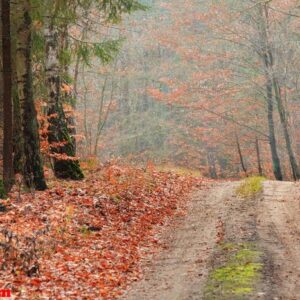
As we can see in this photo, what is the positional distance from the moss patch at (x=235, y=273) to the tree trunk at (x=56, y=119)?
767cm

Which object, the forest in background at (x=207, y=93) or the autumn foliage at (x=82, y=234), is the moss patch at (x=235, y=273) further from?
the forest in background at (x=207, y=93)

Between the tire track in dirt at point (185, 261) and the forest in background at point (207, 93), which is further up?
the forest in background at point (207, 93)

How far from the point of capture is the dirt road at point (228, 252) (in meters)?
8.08

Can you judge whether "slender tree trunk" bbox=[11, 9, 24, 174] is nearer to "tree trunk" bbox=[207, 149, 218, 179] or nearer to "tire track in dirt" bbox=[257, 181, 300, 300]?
"tire track in dirt" bbox=[257, 181, 300, 300]

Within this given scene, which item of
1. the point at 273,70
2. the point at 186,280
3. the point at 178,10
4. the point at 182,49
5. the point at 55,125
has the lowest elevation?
the point at 186,280

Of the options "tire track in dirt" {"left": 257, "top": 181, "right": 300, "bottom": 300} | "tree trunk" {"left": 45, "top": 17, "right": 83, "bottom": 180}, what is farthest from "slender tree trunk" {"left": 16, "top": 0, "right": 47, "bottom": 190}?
"tire track in dirt" {"left": 257, "top": 181, "right": 300, "bottom": 300}

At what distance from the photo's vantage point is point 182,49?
33.5m

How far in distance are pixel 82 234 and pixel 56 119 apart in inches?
247

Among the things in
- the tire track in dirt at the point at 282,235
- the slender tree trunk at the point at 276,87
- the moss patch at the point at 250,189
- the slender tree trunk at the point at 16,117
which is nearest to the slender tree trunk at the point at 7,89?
the slender tree trunk at the point at 16,117

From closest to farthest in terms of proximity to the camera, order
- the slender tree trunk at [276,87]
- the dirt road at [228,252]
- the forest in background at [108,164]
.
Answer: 1. the dirt road at [228,252]
2. the forest in background at [108,164]
3. the slender tree trunk at [276,87]

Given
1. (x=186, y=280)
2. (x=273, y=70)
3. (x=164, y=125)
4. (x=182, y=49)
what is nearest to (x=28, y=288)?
(x=186, y=280)

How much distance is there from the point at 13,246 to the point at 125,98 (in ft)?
112

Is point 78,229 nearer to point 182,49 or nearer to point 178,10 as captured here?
point 182,49

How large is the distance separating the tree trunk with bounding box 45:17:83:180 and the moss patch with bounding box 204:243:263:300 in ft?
25.2
